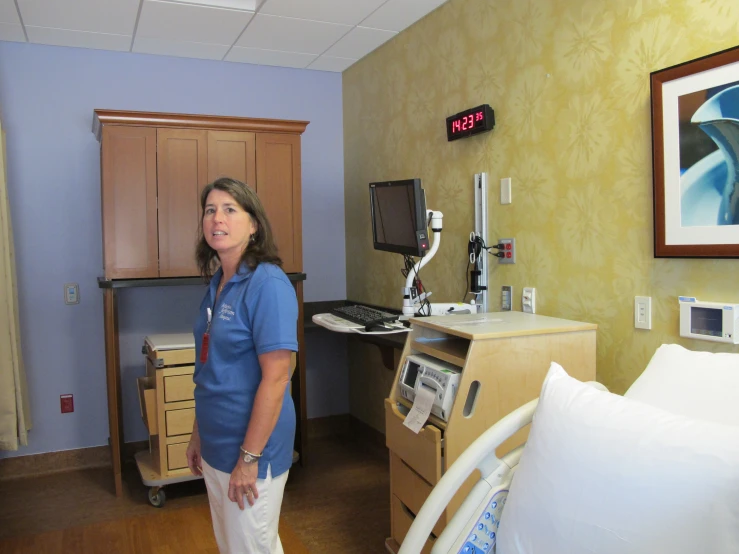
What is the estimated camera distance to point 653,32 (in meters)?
1.90

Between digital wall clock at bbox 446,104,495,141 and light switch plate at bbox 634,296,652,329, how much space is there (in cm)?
103

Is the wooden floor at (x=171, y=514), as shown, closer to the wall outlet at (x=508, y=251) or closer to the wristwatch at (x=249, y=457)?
the wristwatch at (x=249, y=457)

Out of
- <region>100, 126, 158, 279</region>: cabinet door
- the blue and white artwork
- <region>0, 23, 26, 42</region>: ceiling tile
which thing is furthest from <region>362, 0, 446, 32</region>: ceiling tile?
<region>0, 23, 26, 42</region>: ceiling tile

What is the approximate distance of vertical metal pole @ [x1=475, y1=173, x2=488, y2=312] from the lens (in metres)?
2.71

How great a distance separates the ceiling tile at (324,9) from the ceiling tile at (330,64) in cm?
67

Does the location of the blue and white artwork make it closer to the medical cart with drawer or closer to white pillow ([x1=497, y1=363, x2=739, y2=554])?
white pillow ([x1=497, y1=363, x2=739, y2=554])

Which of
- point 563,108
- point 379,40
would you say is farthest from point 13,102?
point 563,108

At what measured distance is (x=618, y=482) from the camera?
1.15m

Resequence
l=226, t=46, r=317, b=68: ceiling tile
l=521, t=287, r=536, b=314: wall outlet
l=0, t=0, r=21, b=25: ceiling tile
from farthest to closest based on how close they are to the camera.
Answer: l=226, t=46, r=317, b=68: ceiling tile < l=0, t=0, r=21, b=25: ceiling tile < l=521, t=287, r=536, b=314: wall outlet

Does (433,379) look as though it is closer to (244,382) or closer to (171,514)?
(244,382)

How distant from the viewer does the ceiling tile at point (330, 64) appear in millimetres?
3828

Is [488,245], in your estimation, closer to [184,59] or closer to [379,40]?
[379,40]

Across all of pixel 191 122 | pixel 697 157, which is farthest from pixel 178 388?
pixel 697 157

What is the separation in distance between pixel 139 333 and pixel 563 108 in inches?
105
